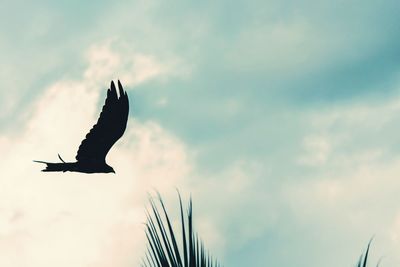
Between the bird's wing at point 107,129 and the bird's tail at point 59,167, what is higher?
the bird's wing at point 107,129

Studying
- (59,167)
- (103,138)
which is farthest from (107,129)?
(59,167)

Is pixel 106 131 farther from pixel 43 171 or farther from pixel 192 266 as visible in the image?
pixel 192 266

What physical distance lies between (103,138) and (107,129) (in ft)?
0.46

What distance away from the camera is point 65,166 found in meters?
7.03

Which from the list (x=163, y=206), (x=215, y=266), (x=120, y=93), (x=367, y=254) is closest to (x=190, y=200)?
(x=163, y=206)

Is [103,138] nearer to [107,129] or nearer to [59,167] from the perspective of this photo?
[107,129]

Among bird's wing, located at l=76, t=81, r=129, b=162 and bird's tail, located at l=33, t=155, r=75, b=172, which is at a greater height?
bird's wing, located at l=76, t=81, r=129, b=162

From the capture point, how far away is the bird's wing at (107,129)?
272 inches

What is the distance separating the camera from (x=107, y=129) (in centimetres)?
715

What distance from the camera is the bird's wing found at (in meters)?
6.92

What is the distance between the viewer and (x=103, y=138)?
7.21 metres

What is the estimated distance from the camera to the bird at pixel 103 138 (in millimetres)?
6927

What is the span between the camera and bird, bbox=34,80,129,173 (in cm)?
693

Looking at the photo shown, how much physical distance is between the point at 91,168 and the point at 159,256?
11.8 ft
